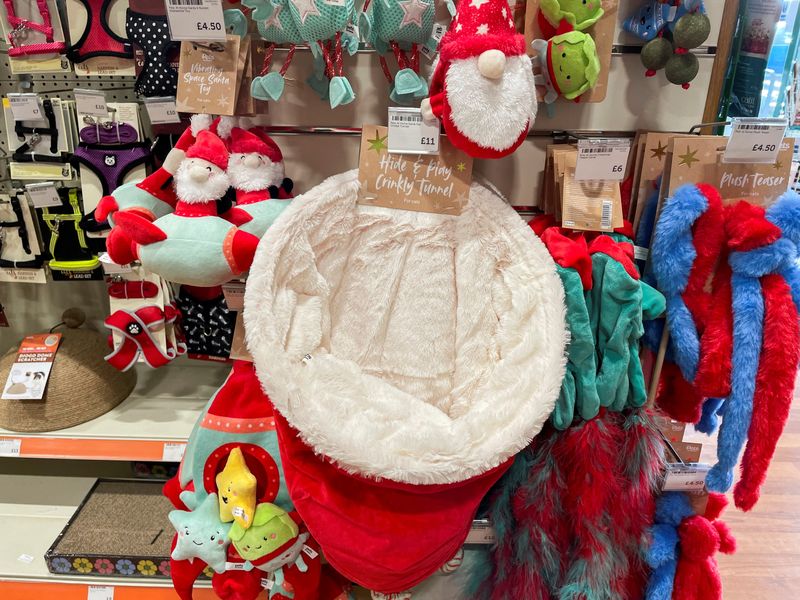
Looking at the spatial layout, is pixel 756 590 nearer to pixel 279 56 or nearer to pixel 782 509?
pixel 782 509

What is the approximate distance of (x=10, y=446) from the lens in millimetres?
1390

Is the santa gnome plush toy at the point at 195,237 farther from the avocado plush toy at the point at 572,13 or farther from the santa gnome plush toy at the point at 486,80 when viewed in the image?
the avocado plush toy at the point at 572,13

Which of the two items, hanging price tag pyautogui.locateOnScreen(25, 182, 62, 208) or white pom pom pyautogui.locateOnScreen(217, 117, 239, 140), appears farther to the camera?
hanging price tag pyautogui.locateOnScreen(25, 182, 62, 208)

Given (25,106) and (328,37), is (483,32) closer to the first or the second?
(328,37)

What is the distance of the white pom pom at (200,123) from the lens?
1.09 metres

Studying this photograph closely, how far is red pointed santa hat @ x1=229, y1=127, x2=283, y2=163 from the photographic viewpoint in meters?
1.10

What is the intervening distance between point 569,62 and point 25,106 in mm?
1220

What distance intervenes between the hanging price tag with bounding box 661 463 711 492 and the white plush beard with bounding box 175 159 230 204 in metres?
1.04

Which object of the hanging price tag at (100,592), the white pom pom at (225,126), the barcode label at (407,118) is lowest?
the hanging price tag at (100,592)

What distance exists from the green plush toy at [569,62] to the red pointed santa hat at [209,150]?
2.04ft

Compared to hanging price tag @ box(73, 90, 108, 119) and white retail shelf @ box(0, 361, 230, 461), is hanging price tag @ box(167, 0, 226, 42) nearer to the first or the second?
hanging price tag @ box(73, 90, 108, 119)

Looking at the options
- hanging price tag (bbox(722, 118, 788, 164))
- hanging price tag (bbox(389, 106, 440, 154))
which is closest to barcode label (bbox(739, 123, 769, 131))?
hanging price tag (bbox(722, 118, 788, 164))

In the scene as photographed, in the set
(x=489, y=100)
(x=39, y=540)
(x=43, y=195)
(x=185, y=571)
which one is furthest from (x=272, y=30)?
(x=39, y=540)

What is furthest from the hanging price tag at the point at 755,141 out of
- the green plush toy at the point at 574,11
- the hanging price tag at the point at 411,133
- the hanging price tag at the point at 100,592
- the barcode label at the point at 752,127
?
the hanging price tag at the point at 100,592
